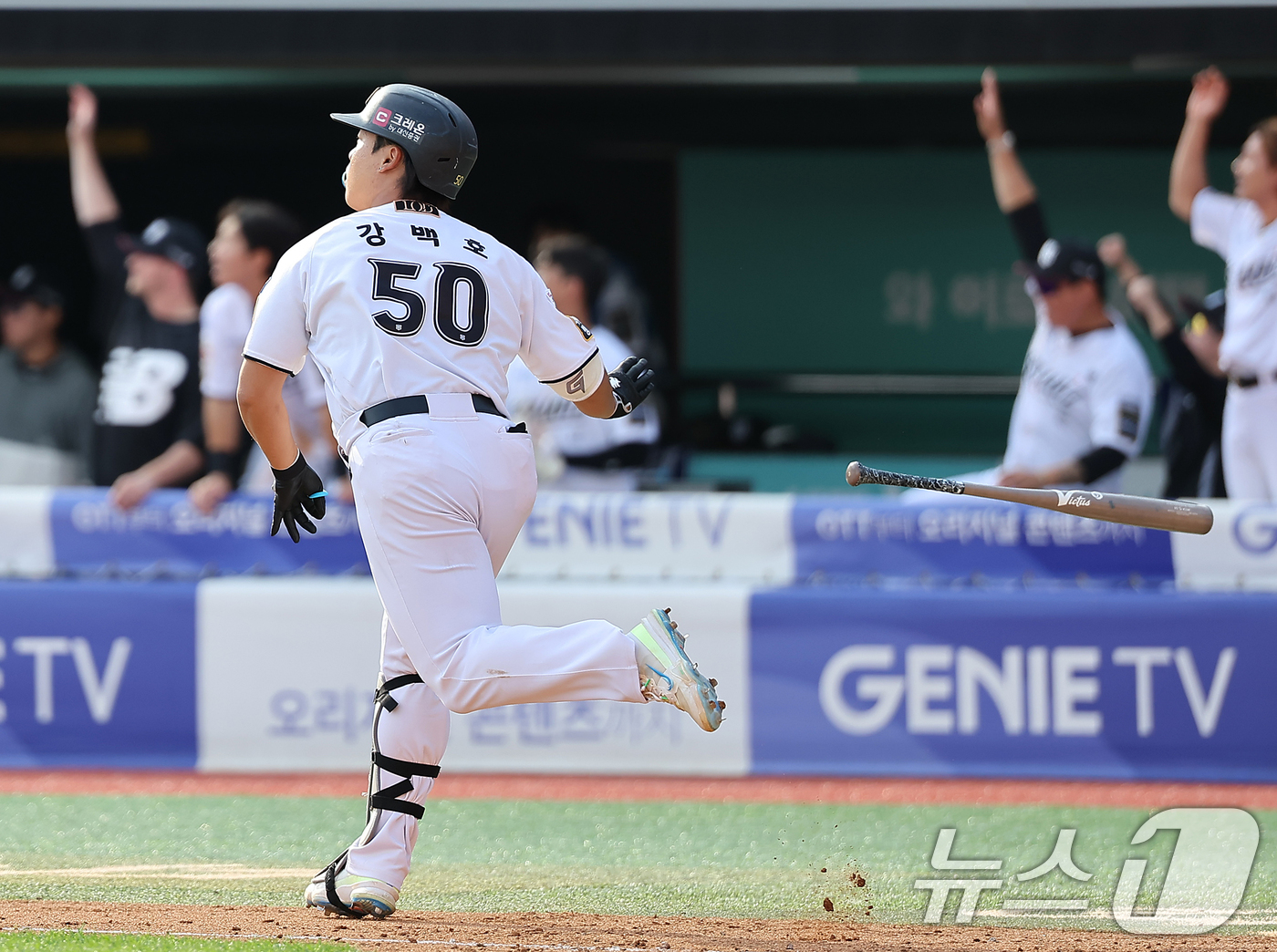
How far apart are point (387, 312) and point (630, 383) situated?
0.62 metres

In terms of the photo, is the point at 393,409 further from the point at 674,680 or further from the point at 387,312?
the point at 674,680

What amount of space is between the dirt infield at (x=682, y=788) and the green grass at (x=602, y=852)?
13 cm

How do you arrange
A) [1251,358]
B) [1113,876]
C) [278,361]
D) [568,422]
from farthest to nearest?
[568,422] → [1251,358] → [1113,876] → [278,361]

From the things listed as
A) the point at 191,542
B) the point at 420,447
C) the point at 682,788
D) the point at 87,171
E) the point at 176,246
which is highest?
the point at 87,171

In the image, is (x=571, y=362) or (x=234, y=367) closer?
(x=571, y=362)

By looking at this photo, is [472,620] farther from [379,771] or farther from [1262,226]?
[1262,226]

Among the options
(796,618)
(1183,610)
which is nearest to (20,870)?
(796,618)

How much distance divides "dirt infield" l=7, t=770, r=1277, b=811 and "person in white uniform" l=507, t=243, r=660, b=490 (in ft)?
4.05

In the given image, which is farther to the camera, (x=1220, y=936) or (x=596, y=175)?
(x=596, y=175)

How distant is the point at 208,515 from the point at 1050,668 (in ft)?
9.76

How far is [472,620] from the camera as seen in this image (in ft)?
10.8

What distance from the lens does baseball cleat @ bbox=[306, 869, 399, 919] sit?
11.1 ft

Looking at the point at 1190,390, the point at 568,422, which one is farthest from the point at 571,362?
the point at 1190,390

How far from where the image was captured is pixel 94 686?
5688 millimetres
